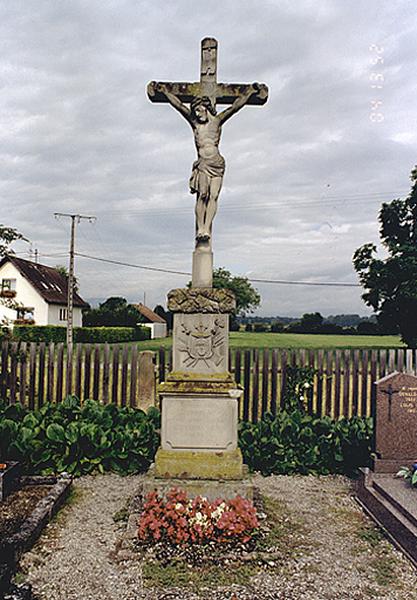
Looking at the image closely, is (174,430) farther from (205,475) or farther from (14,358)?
(14,358)

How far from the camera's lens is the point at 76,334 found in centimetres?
3291

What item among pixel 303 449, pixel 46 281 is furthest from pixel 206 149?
pixel 46 281

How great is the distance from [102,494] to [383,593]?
3.40m

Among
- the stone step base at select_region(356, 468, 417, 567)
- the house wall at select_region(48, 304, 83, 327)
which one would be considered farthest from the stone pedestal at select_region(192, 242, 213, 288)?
the house wall at select_region(48, 304, 83, 327)

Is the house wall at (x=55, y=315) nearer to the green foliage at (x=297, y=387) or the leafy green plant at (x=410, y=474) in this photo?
the green foliage at (x=297, y=387)

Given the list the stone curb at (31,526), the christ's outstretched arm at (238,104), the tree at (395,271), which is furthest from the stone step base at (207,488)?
the tree at (395,271)

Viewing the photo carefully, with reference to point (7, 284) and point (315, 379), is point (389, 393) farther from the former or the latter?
point (7, 284)

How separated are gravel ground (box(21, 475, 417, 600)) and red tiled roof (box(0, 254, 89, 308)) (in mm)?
31537

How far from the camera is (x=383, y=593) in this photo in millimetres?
3754

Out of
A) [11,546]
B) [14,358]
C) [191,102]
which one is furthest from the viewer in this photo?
[14,358]

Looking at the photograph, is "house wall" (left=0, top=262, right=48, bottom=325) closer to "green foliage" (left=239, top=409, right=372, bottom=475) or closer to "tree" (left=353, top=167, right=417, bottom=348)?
"tree" (left=353, top=167, right=417, bottom=348)

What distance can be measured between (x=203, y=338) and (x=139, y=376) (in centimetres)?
416

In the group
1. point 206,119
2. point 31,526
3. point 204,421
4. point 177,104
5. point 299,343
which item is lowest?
point 31,526

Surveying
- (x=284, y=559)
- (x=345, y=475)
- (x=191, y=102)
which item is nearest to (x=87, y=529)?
(x=284, y=559)
